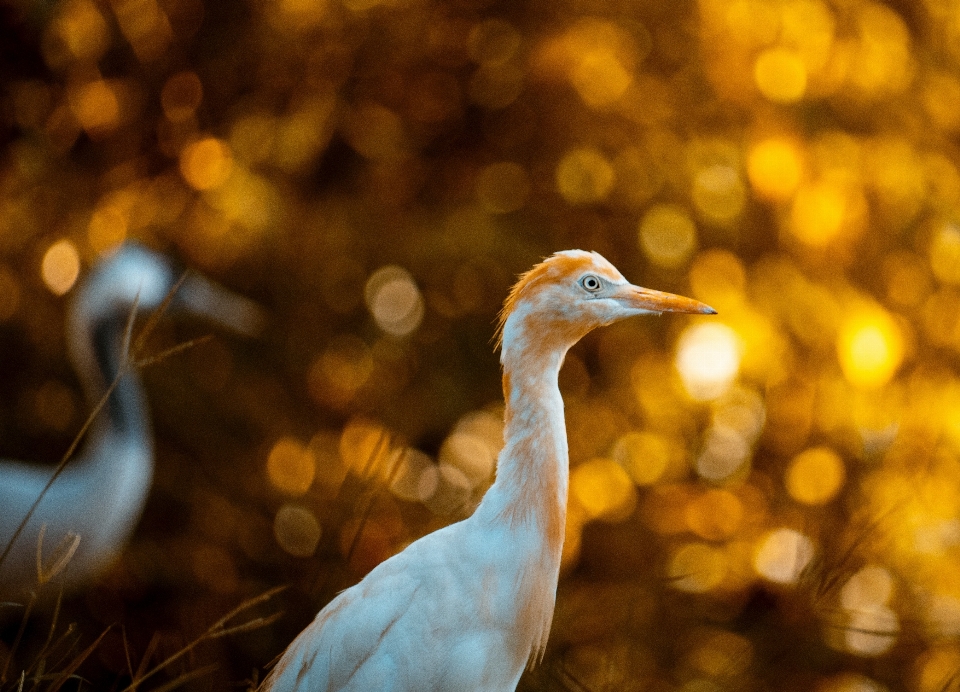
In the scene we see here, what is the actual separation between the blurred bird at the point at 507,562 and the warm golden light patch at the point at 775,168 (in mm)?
1845

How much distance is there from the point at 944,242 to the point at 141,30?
307 centimetres

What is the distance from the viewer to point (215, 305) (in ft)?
11.1

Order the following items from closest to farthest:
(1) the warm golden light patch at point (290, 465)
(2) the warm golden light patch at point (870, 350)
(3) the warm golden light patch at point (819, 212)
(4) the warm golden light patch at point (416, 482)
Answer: (2) the warm golden light patch at point (870, 350), (3) the warm golden light patch at point (819, 212), (4) the warm golden light patch at point (416, 482), (1) the warm golden light patch at point (290, 465)

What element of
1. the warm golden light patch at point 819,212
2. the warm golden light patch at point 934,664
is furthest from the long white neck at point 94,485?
the warm golden light patch at point 934,664

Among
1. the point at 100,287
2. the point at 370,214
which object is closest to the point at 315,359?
the point at 370,214

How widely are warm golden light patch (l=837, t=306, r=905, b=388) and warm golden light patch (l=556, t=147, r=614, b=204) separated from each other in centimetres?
103

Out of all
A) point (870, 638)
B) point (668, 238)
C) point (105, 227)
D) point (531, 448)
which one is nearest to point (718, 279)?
point (668, 238)

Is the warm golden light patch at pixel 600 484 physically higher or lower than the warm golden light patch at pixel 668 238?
lower

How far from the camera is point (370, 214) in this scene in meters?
3.50

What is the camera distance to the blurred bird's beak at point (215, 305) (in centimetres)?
337

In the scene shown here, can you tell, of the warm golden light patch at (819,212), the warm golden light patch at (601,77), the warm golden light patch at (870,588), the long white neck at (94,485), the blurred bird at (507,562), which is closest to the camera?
the blurred bird at (507,562)

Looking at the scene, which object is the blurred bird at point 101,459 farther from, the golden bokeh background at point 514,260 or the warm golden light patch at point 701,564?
the warm golden light patch at point 701,564

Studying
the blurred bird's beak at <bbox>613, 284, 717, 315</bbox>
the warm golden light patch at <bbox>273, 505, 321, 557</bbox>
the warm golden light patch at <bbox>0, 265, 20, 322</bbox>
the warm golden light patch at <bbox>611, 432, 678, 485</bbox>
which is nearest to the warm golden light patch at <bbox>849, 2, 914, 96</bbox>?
the warm golden light patch at <bbox>611, 432, 678, 485</bbox>

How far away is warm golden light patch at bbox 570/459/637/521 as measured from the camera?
3.40 m
